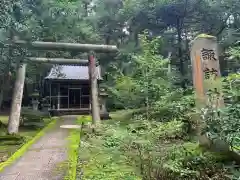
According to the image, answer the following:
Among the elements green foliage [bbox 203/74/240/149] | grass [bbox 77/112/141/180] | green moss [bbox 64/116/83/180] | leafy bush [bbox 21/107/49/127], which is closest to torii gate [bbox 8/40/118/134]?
green moss [bbox 64/116/83/180]

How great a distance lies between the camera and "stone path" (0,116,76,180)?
6.00 metres

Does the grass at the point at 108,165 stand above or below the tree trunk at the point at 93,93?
below

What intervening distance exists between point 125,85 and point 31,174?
9.68 metres

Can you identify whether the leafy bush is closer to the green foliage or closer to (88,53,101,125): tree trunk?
(88,53,101,125): tree trunk

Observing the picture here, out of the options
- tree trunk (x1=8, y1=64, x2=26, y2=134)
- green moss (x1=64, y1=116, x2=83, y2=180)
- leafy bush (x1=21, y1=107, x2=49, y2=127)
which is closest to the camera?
green moss (x1=64, y1=116, x2=83, y2=180)

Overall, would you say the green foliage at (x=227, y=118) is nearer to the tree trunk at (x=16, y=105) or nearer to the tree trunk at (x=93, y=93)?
the tree trunk at (x=93, y=93)

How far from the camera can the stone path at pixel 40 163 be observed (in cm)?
600

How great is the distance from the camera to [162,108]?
42.4 ft

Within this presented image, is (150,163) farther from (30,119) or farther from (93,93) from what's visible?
(30,119)

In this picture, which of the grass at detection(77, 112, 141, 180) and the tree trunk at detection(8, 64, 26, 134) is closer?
the grass at detection(77, 112, 141, 180)

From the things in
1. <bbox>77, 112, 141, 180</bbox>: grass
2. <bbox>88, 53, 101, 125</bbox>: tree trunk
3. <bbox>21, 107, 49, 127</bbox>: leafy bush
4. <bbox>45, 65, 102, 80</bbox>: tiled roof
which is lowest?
<bbox>77, 112, 141, 180</bbox>: grass

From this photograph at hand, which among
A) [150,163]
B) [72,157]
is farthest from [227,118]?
[72,157]

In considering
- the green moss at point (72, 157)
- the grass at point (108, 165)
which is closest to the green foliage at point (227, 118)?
the grass at point (108, 165)

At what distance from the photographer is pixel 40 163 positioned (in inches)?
282
